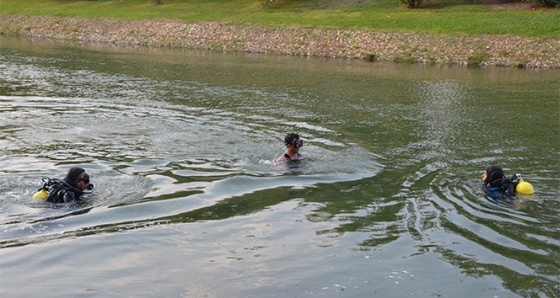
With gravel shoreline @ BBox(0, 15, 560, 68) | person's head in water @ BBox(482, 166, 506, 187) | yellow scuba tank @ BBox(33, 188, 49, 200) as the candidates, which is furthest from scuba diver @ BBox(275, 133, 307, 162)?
gravel shoreline @ BBox(0, 15, 560, 68)

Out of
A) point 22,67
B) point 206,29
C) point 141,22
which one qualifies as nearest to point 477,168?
point 22,67

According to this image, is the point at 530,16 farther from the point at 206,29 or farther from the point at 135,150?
the point at 135,150

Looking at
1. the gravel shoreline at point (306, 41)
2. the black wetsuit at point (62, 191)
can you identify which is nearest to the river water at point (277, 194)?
the black wetsuit at point (62, 191)

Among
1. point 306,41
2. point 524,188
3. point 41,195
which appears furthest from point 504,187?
point 306,41

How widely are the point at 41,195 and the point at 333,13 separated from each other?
144 feet

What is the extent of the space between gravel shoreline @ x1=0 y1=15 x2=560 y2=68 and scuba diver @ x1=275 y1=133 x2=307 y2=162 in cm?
2712

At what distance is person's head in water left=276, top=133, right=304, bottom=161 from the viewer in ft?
55.6

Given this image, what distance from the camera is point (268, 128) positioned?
22.0 meters

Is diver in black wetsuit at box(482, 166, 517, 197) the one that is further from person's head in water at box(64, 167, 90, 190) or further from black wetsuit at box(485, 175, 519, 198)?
person's head in water at box(64, 167, 90, 190)

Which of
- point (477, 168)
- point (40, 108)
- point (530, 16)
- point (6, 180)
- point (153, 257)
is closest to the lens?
point (153, 257)

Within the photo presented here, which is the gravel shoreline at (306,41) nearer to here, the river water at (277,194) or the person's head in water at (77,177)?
the river water at (277,194)

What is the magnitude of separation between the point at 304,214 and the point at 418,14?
41473 mm

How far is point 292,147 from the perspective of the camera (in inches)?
672

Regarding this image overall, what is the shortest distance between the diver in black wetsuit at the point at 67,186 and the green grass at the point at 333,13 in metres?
35.9
